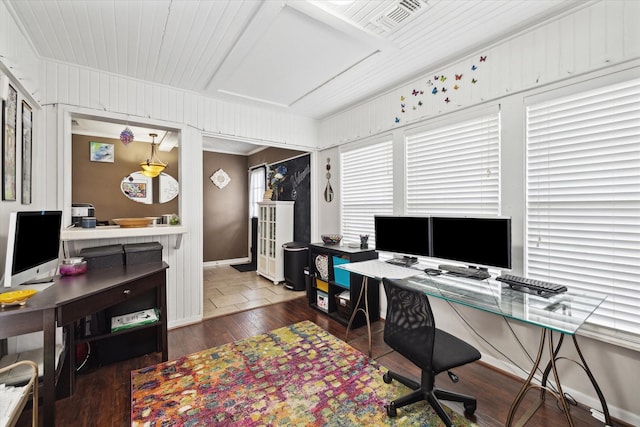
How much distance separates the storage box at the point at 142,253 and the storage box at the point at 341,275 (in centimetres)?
190

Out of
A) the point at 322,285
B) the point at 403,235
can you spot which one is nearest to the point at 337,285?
the point at 322,285

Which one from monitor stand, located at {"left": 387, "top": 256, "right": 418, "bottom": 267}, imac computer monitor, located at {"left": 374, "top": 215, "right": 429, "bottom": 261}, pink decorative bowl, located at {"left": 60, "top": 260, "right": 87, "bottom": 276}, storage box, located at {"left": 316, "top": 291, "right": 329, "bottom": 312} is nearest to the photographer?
pink decorative bowl, located at {"left": 60, "top": 260, "right": 87, "bottom": 276}

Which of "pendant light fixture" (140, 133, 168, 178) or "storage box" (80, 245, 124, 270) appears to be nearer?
"storage box" (80, 245, 124, 270)

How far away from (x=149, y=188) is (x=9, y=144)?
3778 mm

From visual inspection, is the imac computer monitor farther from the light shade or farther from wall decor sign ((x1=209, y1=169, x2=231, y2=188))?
wall decor sign ((x1=209, y1=169, x2=231, y2=188))

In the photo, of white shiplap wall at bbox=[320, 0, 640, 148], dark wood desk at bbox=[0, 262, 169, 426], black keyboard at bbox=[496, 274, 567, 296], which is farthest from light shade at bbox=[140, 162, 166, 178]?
black keyboard at bbox=[496, 274, 567, 296]

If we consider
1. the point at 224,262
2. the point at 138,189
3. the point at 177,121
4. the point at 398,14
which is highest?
the point at 398,14

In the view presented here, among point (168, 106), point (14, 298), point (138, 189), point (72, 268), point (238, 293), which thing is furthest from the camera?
point (138, 189)

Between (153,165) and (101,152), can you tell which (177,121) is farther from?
(101,152)

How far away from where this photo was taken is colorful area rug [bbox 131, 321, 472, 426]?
5.75 ft

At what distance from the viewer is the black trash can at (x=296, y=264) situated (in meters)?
4.46

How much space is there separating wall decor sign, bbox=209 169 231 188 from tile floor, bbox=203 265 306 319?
2074mm

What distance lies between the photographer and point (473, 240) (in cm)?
218

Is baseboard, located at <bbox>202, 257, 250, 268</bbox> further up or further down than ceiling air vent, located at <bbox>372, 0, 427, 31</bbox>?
further down
